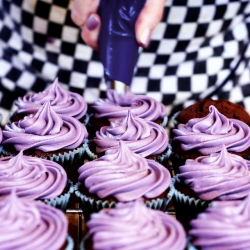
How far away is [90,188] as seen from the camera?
199cm

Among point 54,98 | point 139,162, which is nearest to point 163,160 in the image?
point 139,162

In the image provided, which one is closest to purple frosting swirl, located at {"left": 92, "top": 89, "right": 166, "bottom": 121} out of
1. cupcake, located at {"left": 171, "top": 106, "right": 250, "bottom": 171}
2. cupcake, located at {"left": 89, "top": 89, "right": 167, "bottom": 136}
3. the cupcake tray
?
cupcake, located at {"left": 89, "top": 89, "right": 167, "bottom": 136}

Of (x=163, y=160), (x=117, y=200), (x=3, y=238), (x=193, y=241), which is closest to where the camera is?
(x=3, y=238)

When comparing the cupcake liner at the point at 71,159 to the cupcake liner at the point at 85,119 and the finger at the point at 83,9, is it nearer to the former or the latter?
the cupcake liner at the point at 85,119

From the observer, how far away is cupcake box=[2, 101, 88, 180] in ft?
7.50

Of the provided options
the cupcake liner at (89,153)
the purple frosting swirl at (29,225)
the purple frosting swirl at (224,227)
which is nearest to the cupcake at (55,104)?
the cupcake liner at (89,153)

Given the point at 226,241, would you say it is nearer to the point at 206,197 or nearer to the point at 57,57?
the point at 206,197

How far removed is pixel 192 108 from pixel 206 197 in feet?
2.77

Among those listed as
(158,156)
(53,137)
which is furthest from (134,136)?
(53,137)

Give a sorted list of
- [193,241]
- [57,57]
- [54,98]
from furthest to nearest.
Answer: [57,57] < [54,98] < [193,241]

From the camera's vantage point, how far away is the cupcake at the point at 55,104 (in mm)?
2619

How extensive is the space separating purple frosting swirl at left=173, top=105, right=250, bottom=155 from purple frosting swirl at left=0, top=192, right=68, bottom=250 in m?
0.89

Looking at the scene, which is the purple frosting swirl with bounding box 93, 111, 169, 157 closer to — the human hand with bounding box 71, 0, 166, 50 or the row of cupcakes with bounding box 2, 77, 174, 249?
the row of cupcakes with bounding box 2, 77, 174, 249

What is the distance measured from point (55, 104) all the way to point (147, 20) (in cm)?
67
